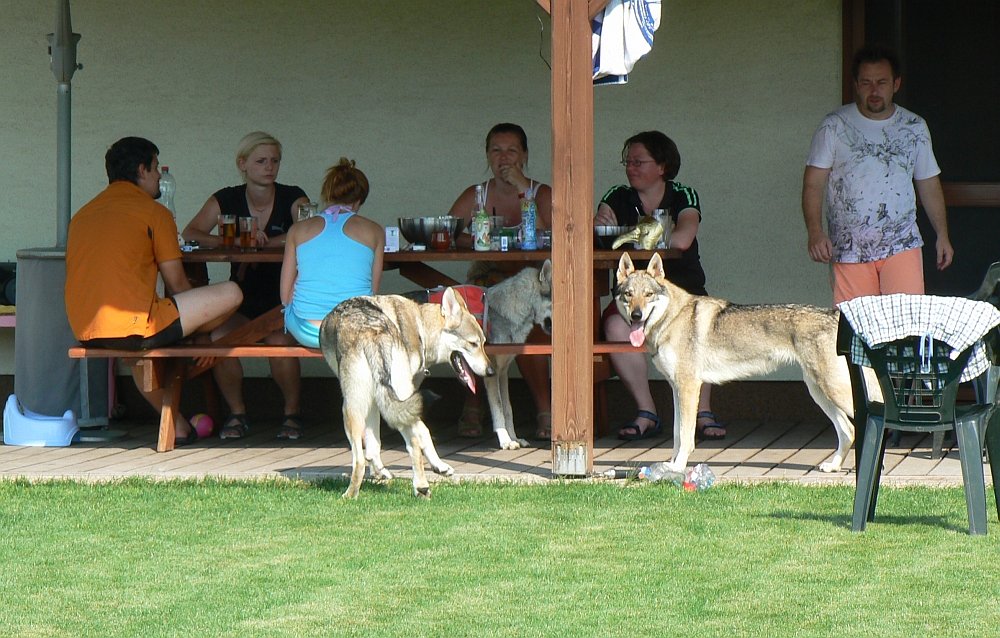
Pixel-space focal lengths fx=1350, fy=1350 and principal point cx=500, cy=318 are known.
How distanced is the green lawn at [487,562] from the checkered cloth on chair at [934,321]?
0.72 metres

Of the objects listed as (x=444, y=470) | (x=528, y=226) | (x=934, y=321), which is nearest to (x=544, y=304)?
(x=528, y=226)

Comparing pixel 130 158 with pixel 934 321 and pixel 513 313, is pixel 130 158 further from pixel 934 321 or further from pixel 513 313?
pixel 934 321

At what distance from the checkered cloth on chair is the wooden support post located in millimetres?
1503

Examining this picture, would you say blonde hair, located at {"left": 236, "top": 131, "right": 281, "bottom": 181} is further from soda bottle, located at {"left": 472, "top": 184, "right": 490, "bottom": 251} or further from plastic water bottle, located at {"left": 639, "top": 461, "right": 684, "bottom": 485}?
plastic water bottle, located at {"left": 639, "top": 461, "right": 684, "bottom": 485}

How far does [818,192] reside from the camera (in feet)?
23.5

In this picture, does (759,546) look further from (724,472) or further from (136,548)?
(136,548)

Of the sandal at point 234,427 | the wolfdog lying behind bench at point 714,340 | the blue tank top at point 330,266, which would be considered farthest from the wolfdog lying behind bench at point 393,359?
the sandal at point 234,427

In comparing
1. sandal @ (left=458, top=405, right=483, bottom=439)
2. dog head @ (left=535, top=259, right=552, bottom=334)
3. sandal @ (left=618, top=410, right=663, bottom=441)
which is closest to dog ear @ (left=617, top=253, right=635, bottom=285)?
dog head @ (left=535, top=259, right=552, bottom=334)

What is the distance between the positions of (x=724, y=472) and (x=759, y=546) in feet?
4.96

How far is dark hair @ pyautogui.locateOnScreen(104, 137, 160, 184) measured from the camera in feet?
23.1

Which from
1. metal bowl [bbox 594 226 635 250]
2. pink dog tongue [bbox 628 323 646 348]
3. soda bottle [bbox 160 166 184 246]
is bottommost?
pink dog tongue [bbox 628 323 646 348]

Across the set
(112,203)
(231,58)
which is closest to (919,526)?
(112,203)

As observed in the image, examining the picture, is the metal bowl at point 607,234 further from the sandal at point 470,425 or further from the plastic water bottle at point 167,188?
the plastic water bottle at point 167,188

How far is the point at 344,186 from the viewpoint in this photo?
22.7 ft
